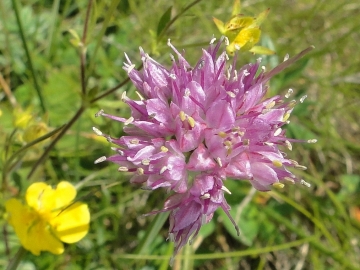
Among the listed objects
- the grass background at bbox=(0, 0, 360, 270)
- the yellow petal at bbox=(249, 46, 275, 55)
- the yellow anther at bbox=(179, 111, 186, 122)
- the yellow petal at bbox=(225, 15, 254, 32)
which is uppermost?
the yellow petal at bbox=(225, 15, 254, 32)

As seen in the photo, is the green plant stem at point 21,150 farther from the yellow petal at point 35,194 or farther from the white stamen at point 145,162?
the white stamen at point 145,162

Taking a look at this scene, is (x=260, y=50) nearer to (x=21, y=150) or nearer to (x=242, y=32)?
(x=242, y=32)

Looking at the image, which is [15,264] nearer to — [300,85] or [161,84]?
[161,84]

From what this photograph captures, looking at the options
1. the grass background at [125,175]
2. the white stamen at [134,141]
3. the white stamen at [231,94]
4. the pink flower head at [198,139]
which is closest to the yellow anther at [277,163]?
the pink flower head at [198,139]

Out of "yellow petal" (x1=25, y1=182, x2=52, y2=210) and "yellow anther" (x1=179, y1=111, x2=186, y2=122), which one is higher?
"yellow anther" (x1=179, y1=111, x2=186, y2=122)

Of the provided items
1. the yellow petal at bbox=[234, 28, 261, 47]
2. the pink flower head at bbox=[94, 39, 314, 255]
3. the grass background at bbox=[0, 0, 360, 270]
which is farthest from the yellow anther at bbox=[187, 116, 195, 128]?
the grass background at bbox=[0, 0, 360, 270]

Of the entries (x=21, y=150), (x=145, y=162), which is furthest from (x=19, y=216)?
(x=145, y=162)

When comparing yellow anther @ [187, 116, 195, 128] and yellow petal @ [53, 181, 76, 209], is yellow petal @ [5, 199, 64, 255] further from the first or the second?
yellow anther @ [187, 116, 195, 128]
